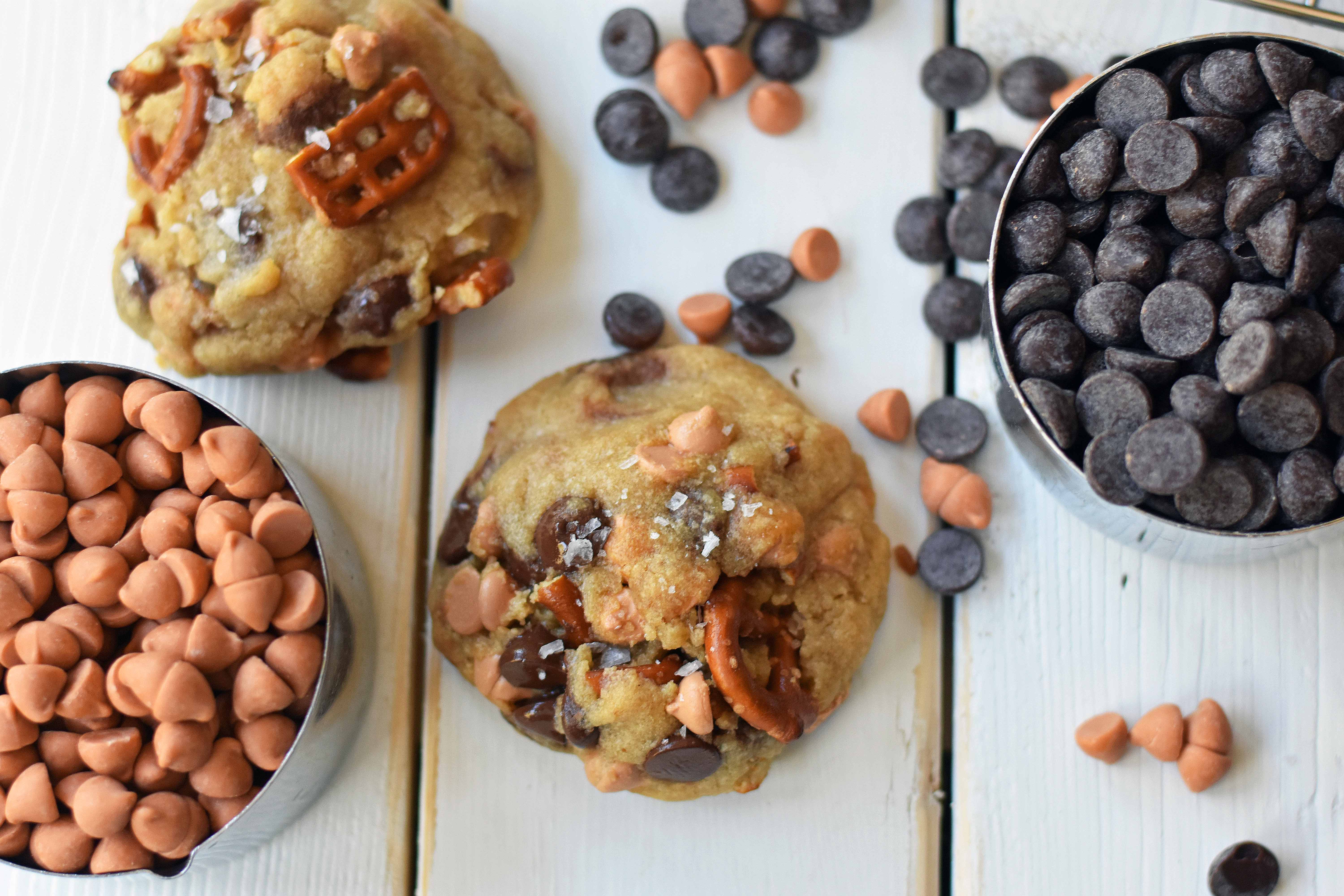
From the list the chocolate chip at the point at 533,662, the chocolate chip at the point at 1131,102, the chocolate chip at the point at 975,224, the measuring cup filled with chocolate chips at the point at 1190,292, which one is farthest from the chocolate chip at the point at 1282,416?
the chocolate chip at the point at 533,662

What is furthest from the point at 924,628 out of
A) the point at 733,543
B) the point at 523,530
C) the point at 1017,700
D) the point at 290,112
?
the point at 290,112

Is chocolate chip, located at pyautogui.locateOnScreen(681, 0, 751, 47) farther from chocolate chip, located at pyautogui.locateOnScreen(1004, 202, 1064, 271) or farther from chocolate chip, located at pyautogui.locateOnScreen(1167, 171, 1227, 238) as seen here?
chocolate chip, located at pyautogui.locateOnScreen(1167, 171, 1227, 238)

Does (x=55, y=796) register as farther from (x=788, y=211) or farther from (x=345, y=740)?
(x=788, y=211)

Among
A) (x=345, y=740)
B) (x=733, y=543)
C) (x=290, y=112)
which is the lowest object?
(x=345, y=740)

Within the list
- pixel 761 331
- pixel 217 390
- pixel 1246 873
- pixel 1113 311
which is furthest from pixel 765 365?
pixel 1246 873

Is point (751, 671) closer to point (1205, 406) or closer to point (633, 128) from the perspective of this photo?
point (1205, 406)
